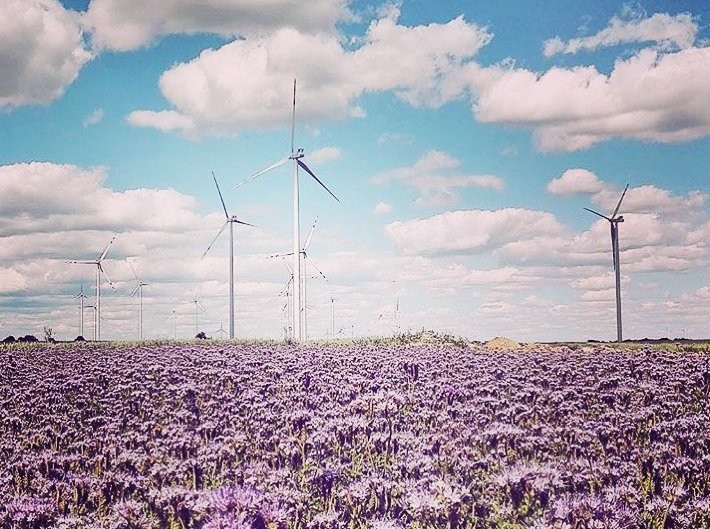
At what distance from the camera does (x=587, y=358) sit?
24.0 m

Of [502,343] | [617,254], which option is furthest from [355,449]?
[617,254]

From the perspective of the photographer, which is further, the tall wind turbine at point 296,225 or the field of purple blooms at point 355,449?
the tall wind turbine at point 296,225

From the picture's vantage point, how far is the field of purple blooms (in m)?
7.68

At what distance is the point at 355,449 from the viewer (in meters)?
11.5

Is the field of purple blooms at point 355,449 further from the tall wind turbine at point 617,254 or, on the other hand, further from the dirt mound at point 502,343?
the tall wind turbine at point 617,254

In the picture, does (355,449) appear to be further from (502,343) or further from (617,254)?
(617,254)

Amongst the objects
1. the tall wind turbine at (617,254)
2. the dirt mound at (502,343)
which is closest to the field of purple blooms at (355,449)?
the dirt mound at (502,343)

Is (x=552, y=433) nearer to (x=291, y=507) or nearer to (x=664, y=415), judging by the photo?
(x=664, y=415)

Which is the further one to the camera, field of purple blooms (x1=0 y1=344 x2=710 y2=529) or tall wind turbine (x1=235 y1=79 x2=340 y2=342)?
tall wind turbine (x1=235 y1=79 x2=340 y2=342)

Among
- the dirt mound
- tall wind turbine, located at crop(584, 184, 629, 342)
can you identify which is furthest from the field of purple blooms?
tall wind turbine, located at crop(584, 184, 629, 342)

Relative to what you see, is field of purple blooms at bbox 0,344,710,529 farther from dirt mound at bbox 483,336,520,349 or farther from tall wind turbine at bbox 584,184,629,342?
tall wind turbine at bbox 584,184,629,342

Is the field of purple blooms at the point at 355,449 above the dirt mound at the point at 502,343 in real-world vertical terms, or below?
below

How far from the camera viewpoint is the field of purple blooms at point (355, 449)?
7684 millimetres

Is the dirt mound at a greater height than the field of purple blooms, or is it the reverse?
the dirt mound
